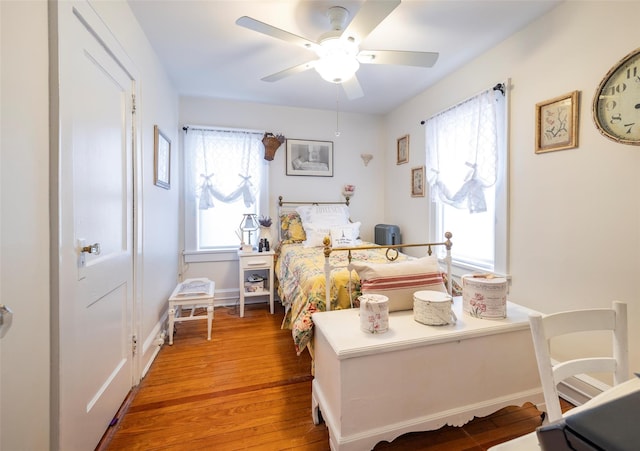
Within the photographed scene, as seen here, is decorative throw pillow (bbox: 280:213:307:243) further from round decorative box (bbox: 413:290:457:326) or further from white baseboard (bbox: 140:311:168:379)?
round decorative box (bbox: 413:290:457:326)

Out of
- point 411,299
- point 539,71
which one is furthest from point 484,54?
point 411,299

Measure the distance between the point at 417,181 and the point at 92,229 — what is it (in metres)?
3.14

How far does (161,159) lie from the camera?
2.46 metres

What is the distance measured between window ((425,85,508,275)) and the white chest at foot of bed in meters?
1.01

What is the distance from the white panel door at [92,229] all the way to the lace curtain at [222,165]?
1.53m

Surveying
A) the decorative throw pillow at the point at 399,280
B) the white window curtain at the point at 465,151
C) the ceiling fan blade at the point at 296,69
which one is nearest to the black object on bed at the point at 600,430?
the decorative throw pillow at the point at 399,280

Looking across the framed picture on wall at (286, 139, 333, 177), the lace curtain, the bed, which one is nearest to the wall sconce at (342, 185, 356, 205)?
the framed picture on wall at (286, 139, 333, 177)

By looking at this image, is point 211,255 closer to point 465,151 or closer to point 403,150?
point 403,150

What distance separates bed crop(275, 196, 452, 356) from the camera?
162 cm

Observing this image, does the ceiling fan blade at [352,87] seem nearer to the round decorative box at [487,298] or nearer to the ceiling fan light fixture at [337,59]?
the ceiling fan light fixture at [337,59]

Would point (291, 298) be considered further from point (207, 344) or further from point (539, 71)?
point (539, 71)

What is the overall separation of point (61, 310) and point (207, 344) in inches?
63.7

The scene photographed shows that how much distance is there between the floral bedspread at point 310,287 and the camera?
5.39ft

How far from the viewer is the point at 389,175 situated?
156 inches
